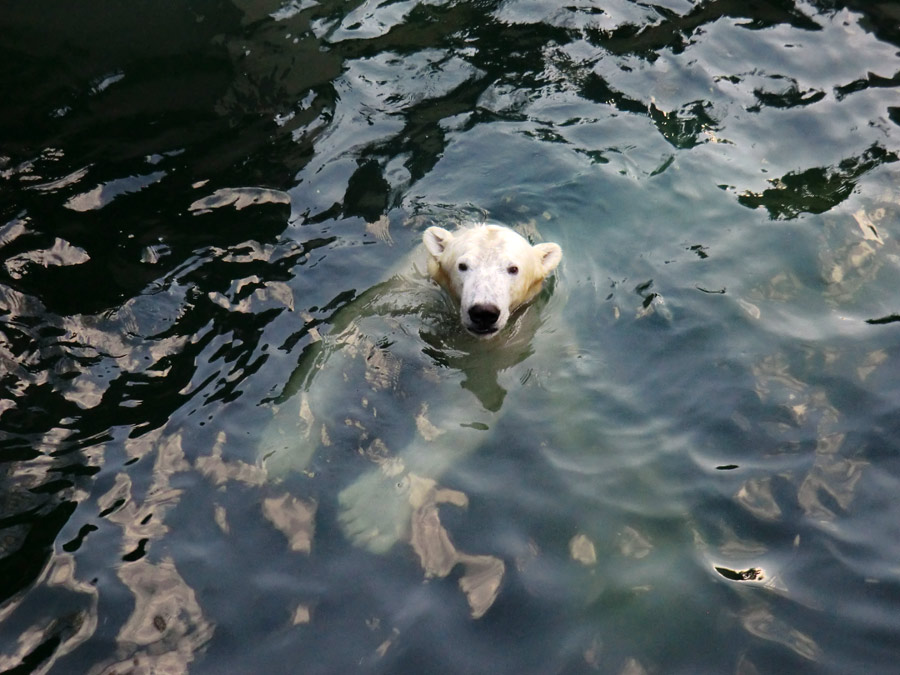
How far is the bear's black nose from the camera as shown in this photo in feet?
19.1

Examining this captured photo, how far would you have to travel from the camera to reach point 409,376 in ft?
19.8

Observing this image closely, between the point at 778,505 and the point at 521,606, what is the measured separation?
5.39ft

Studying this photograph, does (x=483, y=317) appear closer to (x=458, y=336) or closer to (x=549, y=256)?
(x=458, y=336)

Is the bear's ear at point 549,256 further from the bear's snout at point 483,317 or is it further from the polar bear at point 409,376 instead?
the bear's snout at point 483,317

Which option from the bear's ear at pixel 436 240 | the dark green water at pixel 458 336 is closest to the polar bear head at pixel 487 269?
the bear's ear at pixel 436 240

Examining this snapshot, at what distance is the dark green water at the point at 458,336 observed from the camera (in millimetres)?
4195

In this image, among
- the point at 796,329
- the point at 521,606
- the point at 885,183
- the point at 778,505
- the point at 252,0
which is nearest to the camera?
the point at 521,606

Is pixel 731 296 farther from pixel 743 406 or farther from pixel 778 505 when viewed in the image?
pixel 778 505

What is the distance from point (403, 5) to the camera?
10.4m

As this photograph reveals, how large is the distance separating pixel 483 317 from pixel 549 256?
1232mm

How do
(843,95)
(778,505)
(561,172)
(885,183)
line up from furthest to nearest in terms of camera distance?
(843,95), (561,172), (885,183), (778,505)

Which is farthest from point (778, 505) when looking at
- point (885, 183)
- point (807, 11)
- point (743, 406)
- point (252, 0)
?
point (252, 0)

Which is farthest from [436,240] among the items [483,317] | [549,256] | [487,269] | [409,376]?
[409,376]

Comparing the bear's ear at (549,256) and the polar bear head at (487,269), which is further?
the bear's ear at (549,256)
